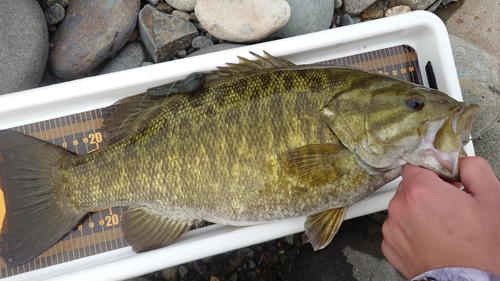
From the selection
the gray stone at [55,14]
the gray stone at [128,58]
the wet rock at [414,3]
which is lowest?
the gray stone at [128,58]

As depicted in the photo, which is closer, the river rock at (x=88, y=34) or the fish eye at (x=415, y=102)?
the fish eye at (x=415, y=102)

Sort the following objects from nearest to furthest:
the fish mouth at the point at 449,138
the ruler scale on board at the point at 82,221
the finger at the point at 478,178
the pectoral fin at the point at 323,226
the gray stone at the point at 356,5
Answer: the finger at the point at 478,178 < the fish mouth at the point at 449,138 < the pectoral fin at the point at 323,226 < the ruler scale on board at the point at 82,221 < the gray stone at the point at 356,5

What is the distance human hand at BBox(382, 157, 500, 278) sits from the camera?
143 cm

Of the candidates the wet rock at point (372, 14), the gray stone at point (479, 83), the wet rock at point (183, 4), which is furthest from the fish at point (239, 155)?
the wet rock at point (372, 14)

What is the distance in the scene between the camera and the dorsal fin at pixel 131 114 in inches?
80.5

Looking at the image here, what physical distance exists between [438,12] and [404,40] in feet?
3.16

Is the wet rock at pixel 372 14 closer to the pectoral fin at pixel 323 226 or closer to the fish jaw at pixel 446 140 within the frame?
the fish jaw at pixel 446 140

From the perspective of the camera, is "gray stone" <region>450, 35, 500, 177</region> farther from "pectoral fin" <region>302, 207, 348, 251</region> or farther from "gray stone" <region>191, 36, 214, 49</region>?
"gray stone" <region>191, 36, 214, 49</region>

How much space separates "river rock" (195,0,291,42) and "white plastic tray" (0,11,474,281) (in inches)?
13.4

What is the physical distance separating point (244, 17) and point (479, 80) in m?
1.61

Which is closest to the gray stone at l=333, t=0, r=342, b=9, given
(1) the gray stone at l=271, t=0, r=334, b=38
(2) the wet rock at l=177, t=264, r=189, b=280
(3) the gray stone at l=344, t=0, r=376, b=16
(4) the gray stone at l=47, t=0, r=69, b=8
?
(3) the gray stone at l=344, t=0, r=376, b=16

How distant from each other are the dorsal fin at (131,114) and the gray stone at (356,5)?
64.0 inches

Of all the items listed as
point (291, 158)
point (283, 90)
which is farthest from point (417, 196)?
point (283, 90)

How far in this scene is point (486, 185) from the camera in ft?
4.94
